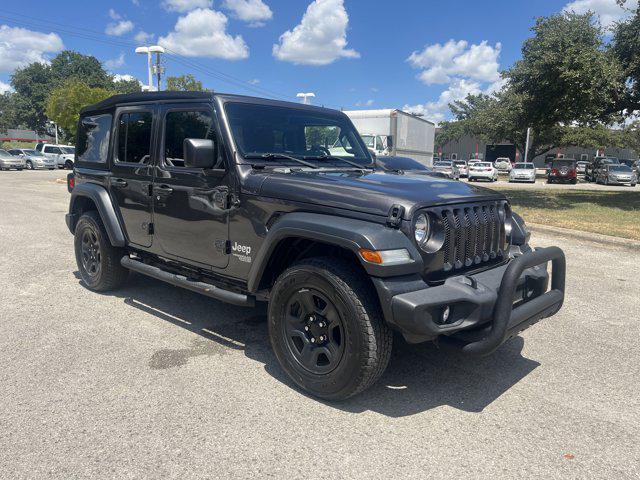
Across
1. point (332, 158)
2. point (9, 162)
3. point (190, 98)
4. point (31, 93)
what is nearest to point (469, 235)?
point (332, 158)

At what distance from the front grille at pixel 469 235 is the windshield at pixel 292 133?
140 cm

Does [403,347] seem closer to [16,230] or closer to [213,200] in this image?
[213,200]

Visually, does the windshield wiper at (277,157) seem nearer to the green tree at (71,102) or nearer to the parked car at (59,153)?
the green tree at (71,102)

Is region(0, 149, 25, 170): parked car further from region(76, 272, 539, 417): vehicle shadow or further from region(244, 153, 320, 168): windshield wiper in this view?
region(244, 153, 320, 168): windshield wiper

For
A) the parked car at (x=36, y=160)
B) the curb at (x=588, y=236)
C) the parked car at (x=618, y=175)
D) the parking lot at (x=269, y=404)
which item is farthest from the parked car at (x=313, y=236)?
the parked car at (x=36, y=160)

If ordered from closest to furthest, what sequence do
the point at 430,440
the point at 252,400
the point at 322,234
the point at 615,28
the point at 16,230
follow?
the point at 430,440 < the point at 322,234 < the point at 252,400 < the point at 16,230 < the point at 615,28

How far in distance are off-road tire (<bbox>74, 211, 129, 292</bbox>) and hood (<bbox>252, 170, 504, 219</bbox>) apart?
2415mm

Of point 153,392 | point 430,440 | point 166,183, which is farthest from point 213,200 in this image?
point 430,440

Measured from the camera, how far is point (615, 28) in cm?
1616

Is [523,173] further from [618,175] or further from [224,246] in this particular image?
[224,246]

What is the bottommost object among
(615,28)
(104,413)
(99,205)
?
(104,413)

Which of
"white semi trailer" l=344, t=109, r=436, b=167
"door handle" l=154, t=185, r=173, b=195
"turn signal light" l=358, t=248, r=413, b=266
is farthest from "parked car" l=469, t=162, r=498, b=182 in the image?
"turn signal light" l=358, t=248, r=413, b=266

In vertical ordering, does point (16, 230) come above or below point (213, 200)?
below

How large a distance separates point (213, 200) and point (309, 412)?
171cm
